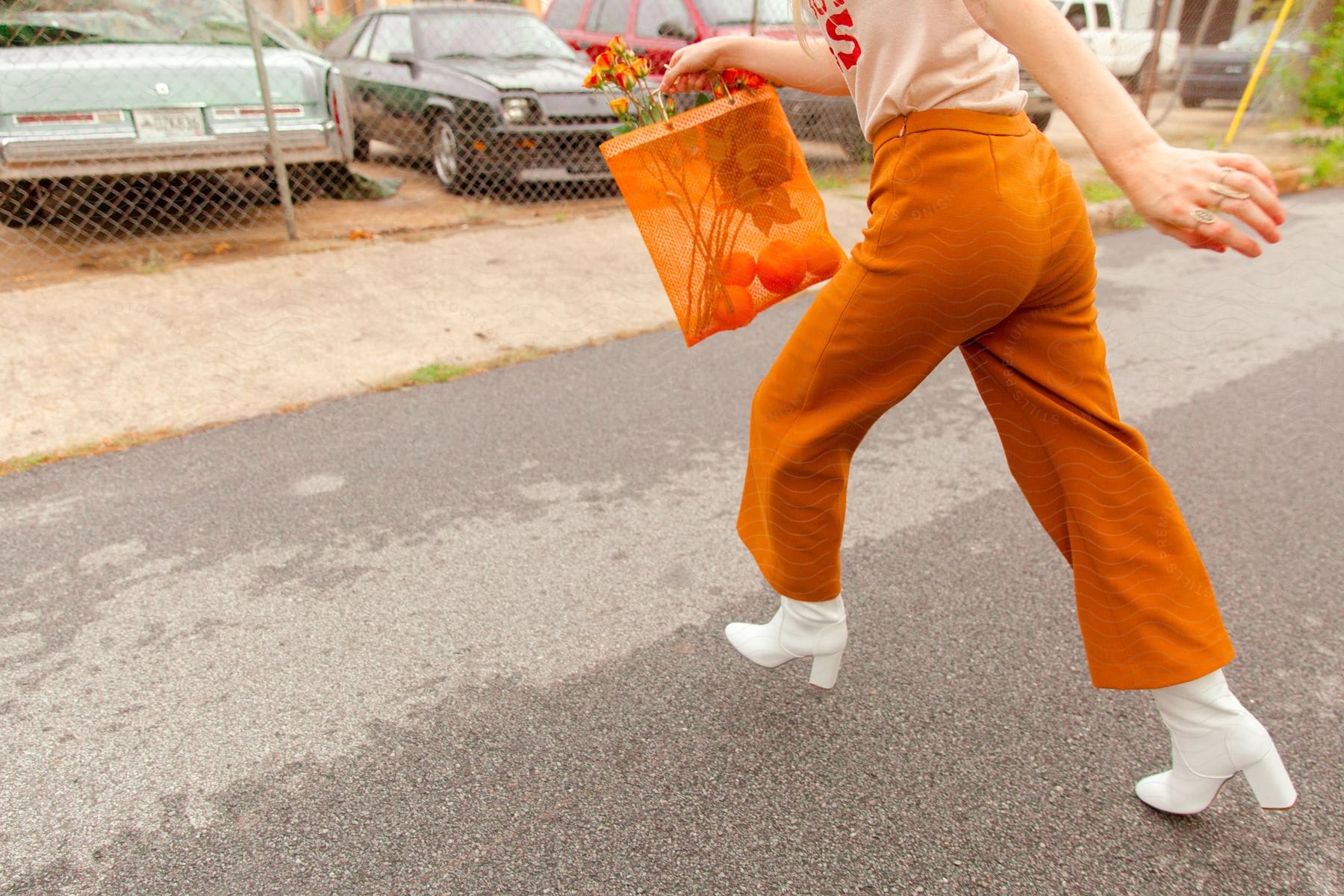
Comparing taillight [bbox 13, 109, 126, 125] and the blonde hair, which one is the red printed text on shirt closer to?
the blonde hair

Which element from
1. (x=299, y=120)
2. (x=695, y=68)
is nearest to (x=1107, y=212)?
(x=299, y=120)

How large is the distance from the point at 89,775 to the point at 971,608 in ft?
6.99

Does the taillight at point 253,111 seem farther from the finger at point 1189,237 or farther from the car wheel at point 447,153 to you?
the finger at point 1189,237

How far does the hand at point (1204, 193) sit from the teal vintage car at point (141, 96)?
221 inches

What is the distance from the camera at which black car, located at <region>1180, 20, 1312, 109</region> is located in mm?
15504

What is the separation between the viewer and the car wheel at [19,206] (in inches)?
224

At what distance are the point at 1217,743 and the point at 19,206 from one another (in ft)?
22.1

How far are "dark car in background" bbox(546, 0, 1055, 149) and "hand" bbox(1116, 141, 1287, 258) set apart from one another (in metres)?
7.06

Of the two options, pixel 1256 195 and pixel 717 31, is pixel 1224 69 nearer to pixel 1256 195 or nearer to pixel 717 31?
pixel 717 31

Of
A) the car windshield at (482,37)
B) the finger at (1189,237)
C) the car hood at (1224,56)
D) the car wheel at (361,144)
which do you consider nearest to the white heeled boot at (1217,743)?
the finger at (1189,237)

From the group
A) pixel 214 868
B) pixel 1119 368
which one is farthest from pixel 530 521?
pixel 1119 368

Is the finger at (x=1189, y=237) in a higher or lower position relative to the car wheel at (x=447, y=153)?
higher

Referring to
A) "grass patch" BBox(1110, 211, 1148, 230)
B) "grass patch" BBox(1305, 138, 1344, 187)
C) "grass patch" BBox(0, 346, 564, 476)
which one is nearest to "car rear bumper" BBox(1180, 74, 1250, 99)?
"grass patch" BBox(1305, 138, 1344, 187)

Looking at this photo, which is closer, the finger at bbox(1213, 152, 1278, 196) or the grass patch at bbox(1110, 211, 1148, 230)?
the finger at bbox(1213, 152, 1278, 196)
